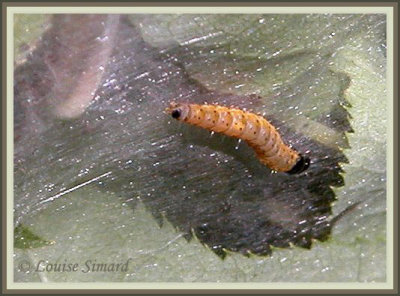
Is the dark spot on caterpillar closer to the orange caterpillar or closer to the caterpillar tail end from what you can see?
the orange caterpillar

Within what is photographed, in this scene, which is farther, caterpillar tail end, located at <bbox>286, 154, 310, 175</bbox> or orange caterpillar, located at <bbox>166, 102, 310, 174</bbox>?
caterpillar tail end, located at <bbox>286, 154, 310, 175</bbox>

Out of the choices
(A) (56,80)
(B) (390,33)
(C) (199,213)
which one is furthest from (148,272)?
(B) (390,33)

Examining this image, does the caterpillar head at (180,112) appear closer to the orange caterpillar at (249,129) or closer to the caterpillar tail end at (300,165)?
the orange caterpillar at (249,129)

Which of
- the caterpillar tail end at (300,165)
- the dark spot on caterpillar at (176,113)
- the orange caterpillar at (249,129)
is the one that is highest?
the dark spot on caterpillar at (176,113)

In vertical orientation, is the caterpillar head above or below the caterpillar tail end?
above

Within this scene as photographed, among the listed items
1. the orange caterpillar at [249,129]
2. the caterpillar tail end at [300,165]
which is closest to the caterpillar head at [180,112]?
the orange caterpillar at [249,129]

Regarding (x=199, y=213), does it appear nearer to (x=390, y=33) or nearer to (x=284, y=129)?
(x=284, y=129)

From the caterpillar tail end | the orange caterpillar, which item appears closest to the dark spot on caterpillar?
the orange caterpillar

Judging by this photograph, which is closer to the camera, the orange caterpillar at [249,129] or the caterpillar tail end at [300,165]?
the orange caterpillar at [249,129]
